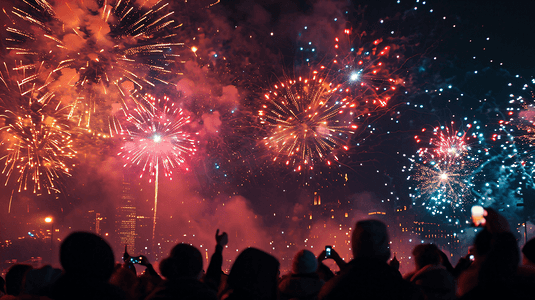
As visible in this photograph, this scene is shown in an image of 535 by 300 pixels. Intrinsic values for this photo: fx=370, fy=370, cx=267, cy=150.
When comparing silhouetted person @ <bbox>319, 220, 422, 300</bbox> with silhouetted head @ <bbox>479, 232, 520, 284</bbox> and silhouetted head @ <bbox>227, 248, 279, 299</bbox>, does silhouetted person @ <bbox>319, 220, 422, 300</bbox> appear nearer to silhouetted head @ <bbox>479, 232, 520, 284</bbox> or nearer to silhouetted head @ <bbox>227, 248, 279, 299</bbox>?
silhouetted head @ <bbox>479, 232, 520, 284</bbox>

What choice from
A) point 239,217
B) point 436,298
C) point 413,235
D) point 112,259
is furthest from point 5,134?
point 413,235

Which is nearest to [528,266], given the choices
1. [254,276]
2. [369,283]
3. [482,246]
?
[482,246]

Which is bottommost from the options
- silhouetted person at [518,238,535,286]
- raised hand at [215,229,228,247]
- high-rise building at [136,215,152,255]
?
silhouetted person at [518,238,535,286]

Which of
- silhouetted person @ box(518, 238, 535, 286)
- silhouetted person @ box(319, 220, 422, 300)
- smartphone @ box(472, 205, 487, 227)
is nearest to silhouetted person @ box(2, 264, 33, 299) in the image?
silhouetted person @ box(319, 220, 422, 300)

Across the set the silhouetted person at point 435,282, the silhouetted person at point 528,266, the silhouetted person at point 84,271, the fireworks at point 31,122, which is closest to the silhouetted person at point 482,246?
the silhouetted person at point 528,266

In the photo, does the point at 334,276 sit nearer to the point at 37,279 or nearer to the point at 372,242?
the point at 372,242

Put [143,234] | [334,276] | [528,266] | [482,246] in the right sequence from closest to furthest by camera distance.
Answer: [334,276] < [482,246] < [528,266] < [143,234]

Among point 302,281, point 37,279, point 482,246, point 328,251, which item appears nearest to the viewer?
point 482,246
